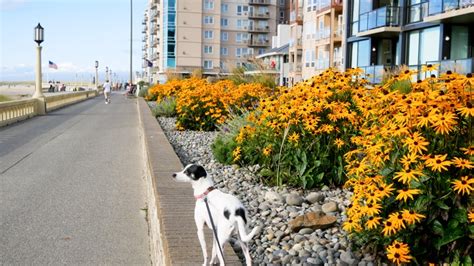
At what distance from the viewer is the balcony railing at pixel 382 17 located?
3288 centimetres

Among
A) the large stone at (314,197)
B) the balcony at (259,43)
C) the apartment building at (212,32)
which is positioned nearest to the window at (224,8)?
the apartment building at (212,32)

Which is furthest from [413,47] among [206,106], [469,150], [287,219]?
[469,150]

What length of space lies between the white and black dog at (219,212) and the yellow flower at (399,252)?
95cm

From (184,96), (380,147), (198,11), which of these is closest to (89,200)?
(380,147)

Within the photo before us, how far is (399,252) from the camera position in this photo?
388cm

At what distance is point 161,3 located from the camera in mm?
105875

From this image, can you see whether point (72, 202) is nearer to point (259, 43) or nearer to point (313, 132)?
point (313, 132)

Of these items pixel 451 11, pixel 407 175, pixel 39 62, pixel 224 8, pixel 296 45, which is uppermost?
pixel 224 8

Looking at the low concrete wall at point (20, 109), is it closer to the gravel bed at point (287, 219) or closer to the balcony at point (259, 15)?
the gravel bed at point (287, 219)

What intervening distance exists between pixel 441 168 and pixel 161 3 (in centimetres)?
10555

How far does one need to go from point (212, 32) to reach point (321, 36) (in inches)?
2059

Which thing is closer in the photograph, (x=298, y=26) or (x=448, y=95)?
(x=448, y=95)

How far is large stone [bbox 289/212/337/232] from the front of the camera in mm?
5477

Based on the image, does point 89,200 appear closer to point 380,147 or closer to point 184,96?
point 380,147
